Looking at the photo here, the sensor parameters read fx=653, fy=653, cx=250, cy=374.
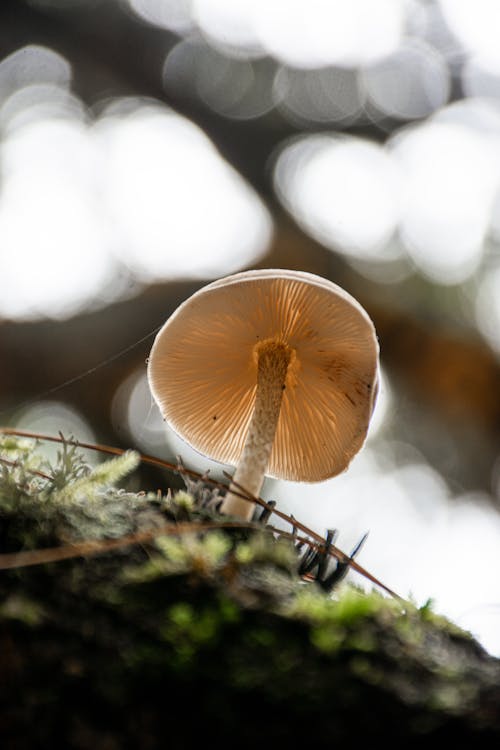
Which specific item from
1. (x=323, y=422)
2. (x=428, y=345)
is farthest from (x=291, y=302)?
(x=428, y=345)

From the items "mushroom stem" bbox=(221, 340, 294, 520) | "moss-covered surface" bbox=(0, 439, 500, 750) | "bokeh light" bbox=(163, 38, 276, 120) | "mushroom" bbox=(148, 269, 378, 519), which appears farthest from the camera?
"bokeh light" bbox=(163, 38, 276, 120)

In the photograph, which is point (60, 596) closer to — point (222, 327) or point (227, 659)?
point (227, 659)

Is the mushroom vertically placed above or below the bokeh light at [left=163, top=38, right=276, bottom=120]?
below

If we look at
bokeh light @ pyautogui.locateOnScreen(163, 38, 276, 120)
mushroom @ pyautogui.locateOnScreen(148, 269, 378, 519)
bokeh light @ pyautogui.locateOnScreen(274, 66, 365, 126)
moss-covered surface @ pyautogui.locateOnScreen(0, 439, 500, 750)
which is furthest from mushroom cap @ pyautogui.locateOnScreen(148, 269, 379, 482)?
bokeh light @ pyautogui.locateOnScreen(274, 66, 365, 126)

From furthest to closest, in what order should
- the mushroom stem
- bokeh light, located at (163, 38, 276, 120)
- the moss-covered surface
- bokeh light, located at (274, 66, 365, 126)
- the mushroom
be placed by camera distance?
bokeh light, located at (274, 66, 365, 126) < bokeh light, located at (163, 38, 276, 120) < the mushroom < the mushroom stem < the moss-covered surface

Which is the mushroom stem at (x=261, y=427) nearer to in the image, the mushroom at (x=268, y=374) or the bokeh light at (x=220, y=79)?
the mushroom at (x=268, y=374)

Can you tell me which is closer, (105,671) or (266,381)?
(105,671)

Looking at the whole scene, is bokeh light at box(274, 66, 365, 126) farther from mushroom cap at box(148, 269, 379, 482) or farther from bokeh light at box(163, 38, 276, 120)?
mushroom cap at box(148, 269, 379, 482)
